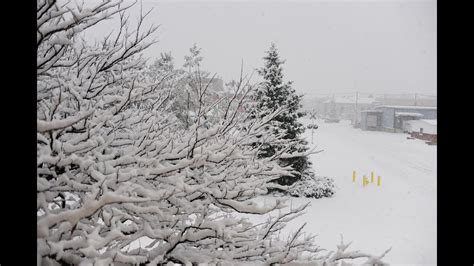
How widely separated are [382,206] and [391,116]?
20.6m

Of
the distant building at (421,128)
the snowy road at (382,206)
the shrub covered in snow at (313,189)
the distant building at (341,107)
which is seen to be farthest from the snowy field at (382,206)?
the distant building at (341,107)

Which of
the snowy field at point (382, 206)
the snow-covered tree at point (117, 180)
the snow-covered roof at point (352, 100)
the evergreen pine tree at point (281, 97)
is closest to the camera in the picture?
the snow-covered tree at point (117, 180)

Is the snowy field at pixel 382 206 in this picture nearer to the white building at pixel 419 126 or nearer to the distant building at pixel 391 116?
the white building at pixel 419 126

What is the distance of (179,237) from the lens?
2182 mm

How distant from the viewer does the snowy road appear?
9.56 metres

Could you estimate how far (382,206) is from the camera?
1308 cm

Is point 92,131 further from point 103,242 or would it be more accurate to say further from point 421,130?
point 421,130

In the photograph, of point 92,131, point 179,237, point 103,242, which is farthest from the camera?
point 179,237

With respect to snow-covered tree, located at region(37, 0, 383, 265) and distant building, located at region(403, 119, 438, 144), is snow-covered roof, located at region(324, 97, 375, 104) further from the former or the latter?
snow-covered tree, located at region(37, 0, 383, 265)

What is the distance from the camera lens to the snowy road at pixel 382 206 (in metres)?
9.56

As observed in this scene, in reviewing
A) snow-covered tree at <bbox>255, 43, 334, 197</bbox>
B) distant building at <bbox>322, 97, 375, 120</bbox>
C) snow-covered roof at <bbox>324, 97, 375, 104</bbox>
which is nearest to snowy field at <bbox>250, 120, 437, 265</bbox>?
snow-covered tree at <bbox>255, 43, 334, 197</bbox>
